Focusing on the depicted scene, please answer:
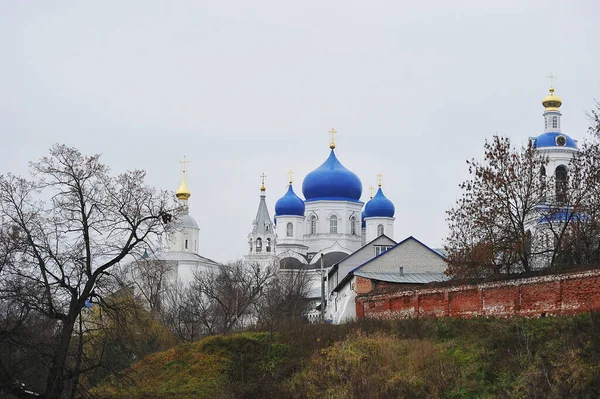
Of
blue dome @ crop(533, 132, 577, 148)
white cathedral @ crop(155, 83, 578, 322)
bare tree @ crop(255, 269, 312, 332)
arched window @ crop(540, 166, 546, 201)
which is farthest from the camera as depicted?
white cathedral @ crop(155, 83, 578, 322)

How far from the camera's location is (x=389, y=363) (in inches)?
862

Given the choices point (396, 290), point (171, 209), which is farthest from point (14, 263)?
point (396, 290)

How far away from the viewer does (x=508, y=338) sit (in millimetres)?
20141

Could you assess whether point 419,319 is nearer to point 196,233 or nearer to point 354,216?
point 354,216

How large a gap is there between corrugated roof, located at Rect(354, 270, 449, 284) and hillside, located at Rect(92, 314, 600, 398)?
29.3 feet

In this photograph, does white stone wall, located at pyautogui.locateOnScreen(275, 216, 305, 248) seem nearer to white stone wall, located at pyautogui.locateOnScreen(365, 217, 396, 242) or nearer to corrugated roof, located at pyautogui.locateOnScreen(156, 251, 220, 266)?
white stone wall, located at pyautogui.locateOnScreen(365, 217, 396, 242)

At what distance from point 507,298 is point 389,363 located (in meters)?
3.21

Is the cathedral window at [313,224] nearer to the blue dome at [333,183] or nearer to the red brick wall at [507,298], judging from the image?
the blue dome at [333,183]

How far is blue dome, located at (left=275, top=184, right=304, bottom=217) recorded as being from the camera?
75688mm

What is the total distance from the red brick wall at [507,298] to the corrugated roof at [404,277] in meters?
6.26

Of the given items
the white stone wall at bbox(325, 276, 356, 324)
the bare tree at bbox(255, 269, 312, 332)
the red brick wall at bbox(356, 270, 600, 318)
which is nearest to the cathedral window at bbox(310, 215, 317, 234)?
the bare tree at bbox(255, 269, 312, 332)

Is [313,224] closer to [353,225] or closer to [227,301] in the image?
[353,225]

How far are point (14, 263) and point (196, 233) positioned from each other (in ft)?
199

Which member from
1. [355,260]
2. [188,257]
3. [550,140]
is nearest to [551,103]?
[550,140]
